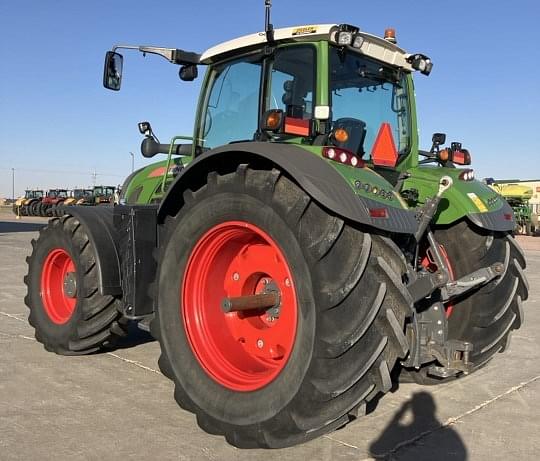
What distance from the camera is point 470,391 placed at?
410 cm

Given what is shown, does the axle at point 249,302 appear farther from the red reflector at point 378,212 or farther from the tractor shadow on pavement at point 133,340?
the tractor shadow on pavement at point 133,340

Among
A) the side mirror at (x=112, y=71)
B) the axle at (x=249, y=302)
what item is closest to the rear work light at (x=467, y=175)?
the axle at (x=249, y=302)

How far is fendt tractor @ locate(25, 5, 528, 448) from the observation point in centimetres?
272

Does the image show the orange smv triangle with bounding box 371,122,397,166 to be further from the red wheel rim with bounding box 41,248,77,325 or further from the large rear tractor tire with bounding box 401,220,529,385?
the red wheel rim with bounding box 41,248,77,325

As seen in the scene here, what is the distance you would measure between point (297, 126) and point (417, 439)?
1893 mm

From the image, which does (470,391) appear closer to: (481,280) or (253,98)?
(481,280)

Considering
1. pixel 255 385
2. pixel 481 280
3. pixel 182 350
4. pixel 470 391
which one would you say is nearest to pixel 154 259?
pixel 182 350

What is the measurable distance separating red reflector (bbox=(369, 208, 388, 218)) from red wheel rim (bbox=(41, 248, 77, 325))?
3.20 metres

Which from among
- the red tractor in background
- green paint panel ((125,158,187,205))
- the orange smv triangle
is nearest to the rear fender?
the orange smv triangle

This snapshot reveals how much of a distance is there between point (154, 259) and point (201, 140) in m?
1.04

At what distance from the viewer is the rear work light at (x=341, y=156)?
2949 mm

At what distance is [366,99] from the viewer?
4023mm

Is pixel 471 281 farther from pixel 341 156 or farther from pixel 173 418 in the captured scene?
pixel 173 418

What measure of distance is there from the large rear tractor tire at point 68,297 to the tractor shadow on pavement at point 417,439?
7.56 feet
